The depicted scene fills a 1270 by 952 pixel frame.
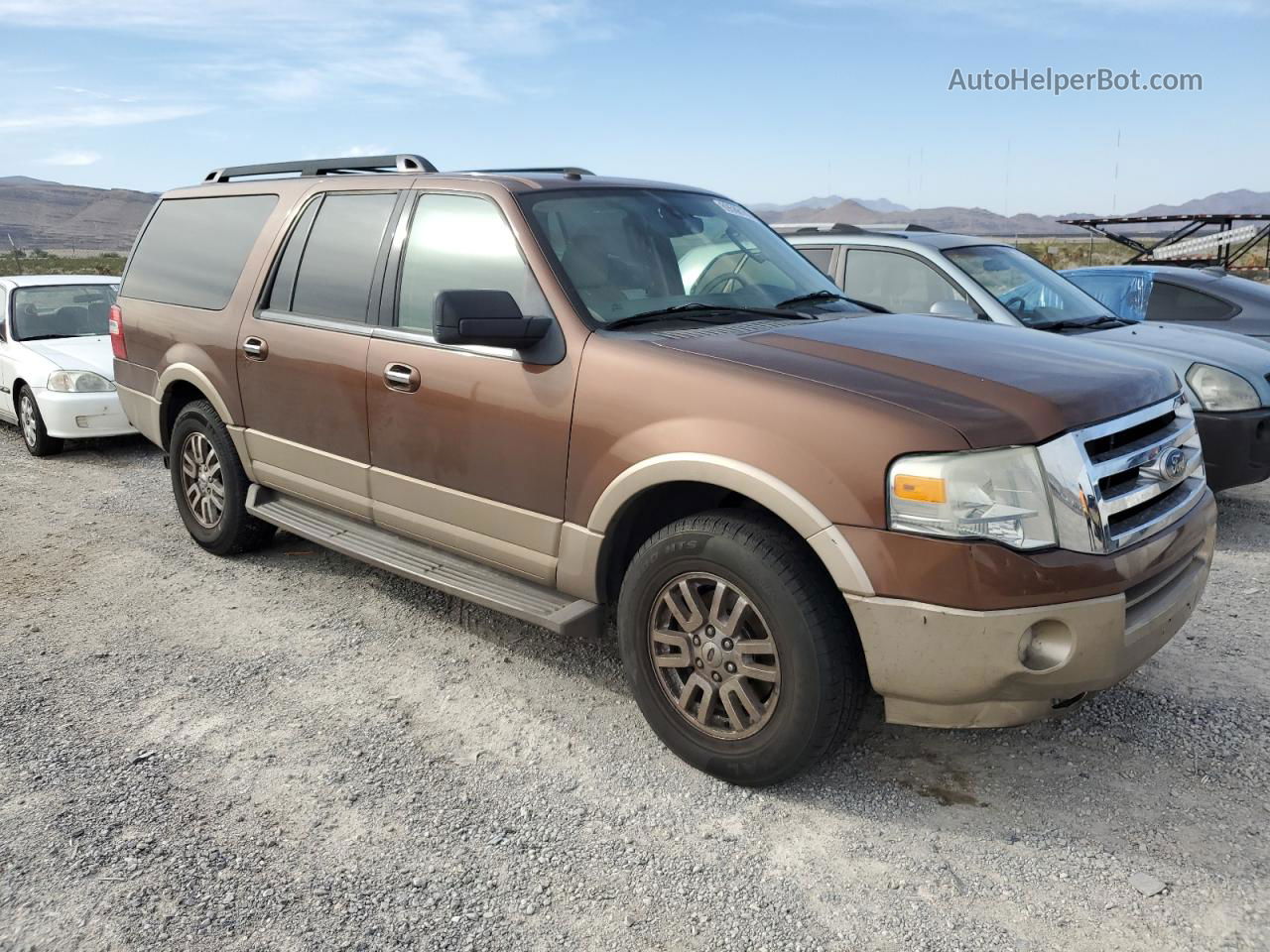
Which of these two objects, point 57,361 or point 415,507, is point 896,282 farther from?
point 57,361

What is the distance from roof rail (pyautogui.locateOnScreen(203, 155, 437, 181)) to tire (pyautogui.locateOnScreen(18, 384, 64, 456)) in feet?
12.9

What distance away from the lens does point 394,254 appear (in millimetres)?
4258

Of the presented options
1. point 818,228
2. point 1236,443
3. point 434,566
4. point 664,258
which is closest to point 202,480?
point 434,566

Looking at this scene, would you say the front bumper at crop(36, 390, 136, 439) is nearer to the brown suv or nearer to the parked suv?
the brown suv

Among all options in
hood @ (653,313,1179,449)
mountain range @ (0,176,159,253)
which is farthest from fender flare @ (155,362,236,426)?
mountain range @ (0,176,159,253)

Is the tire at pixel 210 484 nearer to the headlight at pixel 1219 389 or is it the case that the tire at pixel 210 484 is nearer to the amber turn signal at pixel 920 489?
the amber turn signal at pixel 920 489

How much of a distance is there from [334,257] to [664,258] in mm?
1574

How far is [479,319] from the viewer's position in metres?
3.38

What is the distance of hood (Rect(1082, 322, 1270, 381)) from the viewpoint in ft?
19.9

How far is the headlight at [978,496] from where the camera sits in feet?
8.98

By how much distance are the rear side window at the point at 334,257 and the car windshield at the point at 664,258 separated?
878 millimetres

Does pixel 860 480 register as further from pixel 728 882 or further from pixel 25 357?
pixel 25 357

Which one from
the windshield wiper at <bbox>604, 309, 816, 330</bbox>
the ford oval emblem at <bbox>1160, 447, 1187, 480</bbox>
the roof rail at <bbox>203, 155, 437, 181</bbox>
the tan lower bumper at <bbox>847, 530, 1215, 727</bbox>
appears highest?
the roof rail at <bbox>203, 155, 437, 181</bbox>

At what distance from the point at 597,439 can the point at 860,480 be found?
0.98m
